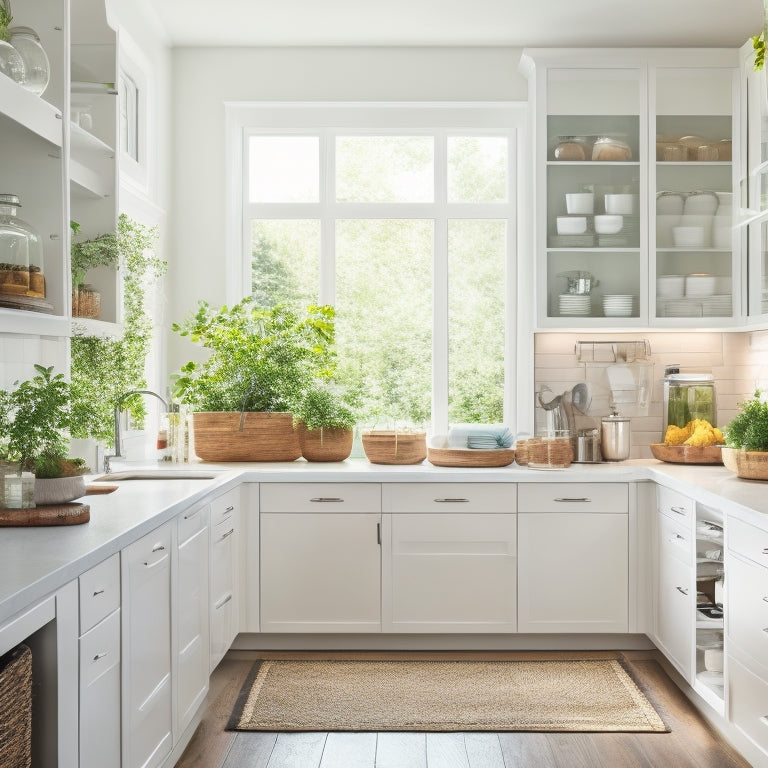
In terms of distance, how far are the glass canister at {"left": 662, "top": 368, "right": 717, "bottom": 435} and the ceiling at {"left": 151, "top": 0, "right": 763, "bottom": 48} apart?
166 cm

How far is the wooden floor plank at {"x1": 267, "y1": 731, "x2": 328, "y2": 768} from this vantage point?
Result: 107 inches

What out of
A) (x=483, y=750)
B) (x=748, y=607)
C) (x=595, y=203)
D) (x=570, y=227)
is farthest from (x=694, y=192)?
(x=483, y=750)

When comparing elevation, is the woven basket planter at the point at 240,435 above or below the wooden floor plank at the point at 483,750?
above

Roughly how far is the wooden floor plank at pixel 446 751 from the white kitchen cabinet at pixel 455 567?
0.79 meters

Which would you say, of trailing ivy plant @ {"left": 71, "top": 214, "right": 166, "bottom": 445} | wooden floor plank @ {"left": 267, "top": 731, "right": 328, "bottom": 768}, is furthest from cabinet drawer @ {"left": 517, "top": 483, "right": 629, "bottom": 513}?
trailing ivy plant @ {"left": 71, "top": 214, "right": 166, "bottom": 445}

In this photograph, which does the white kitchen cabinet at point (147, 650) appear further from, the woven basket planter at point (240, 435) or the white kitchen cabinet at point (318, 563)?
the woven basket planter at point (240, 435)

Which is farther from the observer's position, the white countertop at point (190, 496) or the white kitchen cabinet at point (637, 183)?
the white kitchen cabinet at point (637, 183)

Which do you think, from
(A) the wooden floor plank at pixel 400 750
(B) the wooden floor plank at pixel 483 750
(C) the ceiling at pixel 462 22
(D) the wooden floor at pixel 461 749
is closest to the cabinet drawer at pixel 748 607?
(D) the wooden floor at pixel 461 749

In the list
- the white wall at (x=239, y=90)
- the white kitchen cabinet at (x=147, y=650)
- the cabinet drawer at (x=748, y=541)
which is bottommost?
→ the white kitchen cabinet at (x=147, y=650)

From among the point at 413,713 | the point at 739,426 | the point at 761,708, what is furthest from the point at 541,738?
the point at 739,426

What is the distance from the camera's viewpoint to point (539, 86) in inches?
162

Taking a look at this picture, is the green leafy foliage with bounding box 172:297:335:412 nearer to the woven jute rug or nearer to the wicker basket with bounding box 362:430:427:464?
the wicker basket with bounding box 362:430:427:464

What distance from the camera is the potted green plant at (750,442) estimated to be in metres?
3.18

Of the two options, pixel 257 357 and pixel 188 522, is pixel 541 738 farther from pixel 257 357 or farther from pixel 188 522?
pixel 257 357
